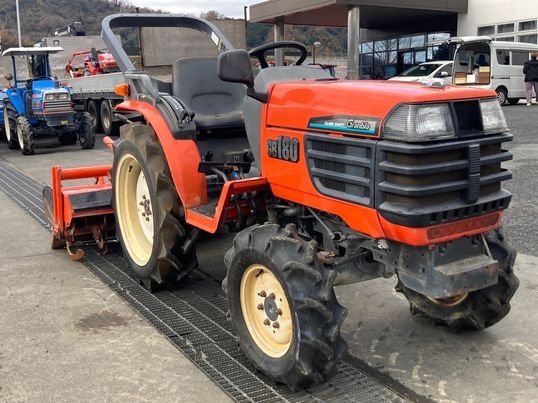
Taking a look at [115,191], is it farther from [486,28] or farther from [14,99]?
[486,28]

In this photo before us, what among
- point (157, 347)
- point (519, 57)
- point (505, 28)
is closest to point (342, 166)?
point (157, 347)

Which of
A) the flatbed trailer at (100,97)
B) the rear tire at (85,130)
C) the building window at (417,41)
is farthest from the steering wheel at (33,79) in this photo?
the building window at (417,41)

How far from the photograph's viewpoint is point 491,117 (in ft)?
9.34

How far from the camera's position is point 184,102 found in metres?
4.48

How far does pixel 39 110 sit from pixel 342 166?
1102cm

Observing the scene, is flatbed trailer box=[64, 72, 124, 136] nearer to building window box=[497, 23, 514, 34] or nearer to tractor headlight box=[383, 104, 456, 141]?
tractor headlight box=[383, 104, 456, 141]

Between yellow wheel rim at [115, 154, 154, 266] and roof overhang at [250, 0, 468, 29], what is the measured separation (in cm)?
1757

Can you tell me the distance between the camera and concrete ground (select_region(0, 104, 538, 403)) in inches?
118

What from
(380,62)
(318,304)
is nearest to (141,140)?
(318,304)

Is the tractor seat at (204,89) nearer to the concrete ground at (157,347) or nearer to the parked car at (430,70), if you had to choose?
the concrete ground at (157,347)

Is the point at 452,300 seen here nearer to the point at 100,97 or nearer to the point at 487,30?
the point at 100,97

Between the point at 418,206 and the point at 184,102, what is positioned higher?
the point at 184,102

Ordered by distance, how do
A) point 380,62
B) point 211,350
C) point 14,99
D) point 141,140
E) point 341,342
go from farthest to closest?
point 380,62 < point 14,99 < point 141,140 < point 211,350 < point 341,342

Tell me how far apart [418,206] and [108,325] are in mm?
2132
